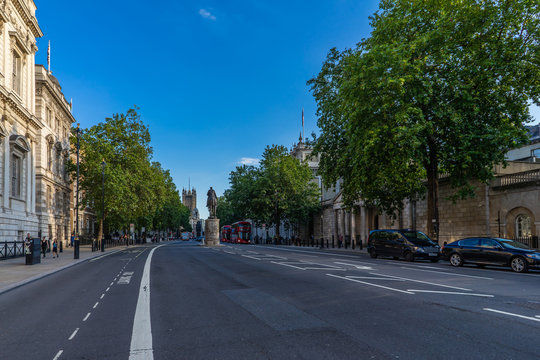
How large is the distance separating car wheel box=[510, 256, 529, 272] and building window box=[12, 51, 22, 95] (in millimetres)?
34176

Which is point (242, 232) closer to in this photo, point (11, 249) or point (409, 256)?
point (11, 249)

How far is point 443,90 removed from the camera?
897 inches

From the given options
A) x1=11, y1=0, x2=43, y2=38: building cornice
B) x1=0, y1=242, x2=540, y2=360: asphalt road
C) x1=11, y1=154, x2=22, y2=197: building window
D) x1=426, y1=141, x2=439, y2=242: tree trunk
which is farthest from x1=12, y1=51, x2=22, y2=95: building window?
x1=426, y1=141, x2=439, y2=242: tree trunk

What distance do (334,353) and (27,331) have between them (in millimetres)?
4984

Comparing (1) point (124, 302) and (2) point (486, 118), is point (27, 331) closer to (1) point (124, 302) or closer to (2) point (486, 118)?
(1) point (124, 302)

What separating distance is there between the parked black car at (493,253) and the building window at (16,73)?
32.1 metres

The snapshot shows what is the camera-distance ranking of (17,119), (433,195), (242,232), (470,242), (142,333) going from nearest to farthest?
(142,333) → (470,242) → (433,195) → (17,119) → (242,232)

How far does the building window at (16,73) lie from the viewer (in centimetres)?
3180

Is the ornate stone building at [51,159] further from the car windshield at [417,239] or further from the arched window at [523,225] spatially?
the arched window at [523,225]

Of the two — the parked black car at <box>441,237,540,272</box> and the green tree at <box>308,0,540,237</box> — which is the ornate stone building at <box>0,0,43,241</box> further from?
the parked black car at <box>441,237,540,272</box>

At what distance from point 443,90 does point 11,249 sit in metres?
27.8

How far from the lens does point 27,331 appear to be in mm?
6707

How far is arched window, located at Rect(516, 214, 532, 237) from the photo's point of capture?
25875 mm

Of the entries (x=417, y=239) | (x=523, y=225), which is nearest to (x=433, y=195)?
(x=417, y=239)
